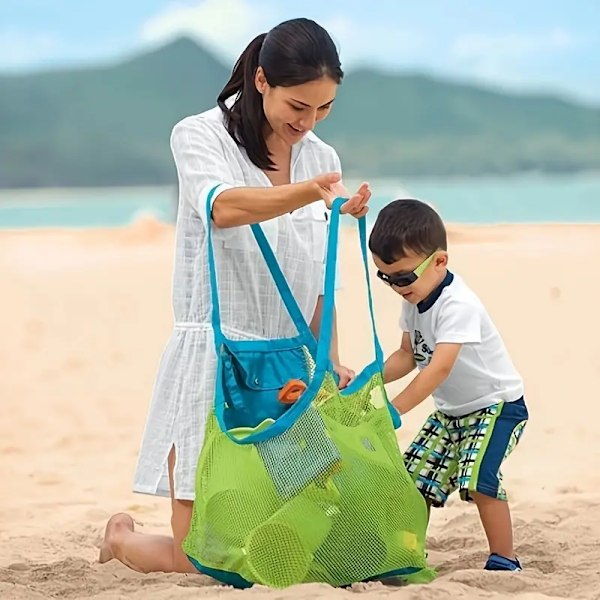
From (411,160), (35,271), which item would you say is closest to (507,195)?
(411,160)

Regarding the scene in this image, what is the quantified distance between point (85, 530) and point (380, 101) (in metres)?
33.1

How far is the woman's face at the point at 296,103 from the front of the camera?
9.02 ft

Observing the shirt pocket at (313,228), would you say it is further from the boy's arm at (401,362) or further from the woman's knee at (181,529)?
the woman's knee at (181,529)

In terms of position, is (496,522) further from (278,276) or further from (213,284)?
(213,284)

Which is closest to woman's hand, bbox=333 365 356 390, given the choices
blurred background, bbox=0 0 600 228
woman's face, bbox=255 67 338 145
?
woman's face, bbox=255 67 338 145

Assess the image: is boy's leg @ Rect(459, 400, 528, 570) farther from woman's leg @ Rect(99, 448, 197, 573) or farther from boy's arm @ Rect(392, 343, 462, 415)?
woman's leg @ Rect(99, 448, 197, 573)

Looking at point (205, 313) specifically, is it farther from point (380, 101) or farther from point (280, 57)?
point (380, 101)

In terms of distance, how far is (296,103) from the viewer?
278 cm

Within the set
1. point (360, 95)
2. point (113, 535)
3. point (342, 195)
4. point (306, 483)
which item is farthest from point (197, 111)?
point (306, 483)

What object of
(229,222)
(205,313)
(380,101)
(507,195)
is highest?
(380,101)

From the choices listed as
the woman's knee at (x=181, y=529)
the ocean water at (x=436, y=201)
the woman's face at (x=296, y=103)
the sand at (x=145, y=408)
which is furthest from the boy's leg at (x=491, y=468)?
the ocean water at (x=436, y=201)

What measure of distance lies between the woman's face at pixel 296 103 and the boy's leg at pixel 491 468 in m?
0.85

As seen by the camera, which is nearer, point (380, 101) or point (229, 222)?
point (229, 222)

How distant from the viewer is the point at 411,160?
107ft
